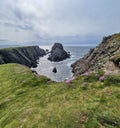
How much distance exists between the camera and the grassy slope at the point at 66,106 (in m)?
19.5

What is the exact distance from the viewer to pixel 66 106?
22.6 meters

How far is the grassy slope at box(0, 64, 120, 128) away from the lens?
1952 centimetres

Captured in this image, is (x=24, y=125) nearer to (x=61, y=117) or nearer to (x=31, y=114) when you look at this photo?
(x=31, y=114)

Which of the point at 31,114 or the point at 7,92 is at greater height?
the point at 31,114

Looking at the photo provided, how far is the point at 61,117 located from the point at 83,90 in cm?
788

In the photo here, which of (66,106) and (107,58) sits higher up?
(66,106)

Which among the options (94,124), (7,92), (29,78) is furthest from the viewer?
(29,78)

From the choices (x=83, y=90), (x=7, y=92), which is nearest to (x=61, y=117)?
(x=83, y=90)

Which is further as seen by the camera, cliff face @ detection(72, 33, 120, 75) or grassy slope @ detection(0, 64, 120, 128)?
cliff face @ detection(72, 33, 120, 75)

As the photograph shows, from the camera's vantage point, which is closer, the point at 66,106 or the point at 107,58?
the point at 66,106

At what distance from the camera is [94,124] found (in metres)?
18.6

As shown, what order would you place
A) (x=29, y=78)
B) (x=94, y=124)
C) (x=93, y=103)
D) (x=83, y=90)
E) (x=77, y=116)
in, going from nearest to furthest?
(x=94, y=124)
(x=77, y=116)
(x=93, y=103)
(x=83, y=90)
(x=29, y=78)

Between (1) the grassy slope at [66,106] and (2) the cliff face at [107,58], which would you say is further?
(2) the cliff face at [107,58]

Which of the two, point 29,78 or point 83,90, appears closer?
point 83,90
